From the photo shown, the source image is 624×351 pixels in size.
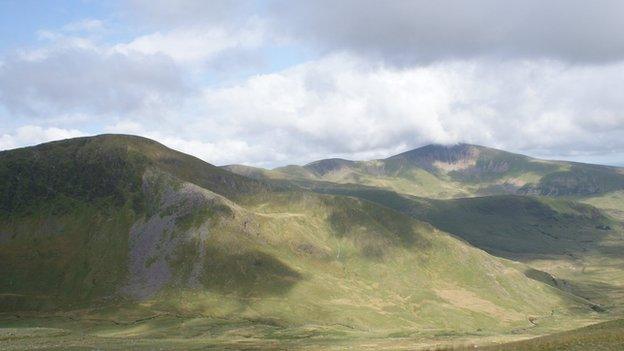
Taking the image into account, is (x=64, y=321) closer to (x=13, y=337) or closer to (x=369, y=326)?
(x=13, y=337)

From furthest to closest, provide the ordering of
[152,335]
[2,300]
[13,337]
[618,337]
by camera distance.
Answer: [2,300] → [152,335] → [13,337] → [618,337]

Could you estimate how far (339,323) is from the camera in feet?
641

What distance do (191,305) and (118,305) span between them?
89.8ft

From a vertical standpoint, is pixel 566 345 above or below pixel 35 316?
above

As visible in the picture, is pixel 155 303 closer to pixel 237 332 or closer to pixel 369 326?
pixel 237 332

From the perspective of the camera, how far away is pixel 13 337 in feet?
359

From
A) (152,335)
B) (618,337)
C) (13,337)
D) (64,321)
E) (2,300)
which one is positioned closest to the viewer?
(618,337)

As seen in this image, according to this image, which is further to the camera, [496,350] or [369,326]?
[369,326]

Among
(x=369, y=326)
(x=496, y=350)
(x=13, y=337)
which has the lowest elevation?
(x=369, y=326)

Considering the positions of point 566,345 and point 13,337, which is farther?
point 13,337

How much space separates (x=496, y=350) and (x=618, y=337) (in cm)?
1083

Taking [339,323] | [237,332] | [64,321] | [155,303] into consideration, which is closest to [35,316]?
[64,321]

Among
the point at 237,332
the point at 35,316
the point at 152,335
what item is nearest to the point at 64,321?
the point at 35,316

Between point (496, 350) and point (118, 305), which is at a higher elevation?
point (496, 350)
